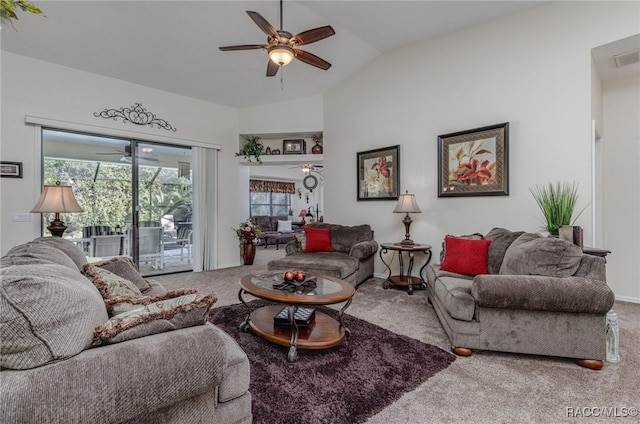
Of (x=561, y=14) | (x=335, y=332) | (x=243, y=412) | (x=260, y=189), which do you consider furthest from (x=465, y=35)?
(x=260, y=189)

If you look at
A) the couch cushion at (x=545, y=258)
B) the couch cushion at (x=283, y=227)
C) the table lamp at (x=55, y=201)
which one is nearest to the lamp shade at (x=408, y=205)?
the couch cushion at (x=545, y=258)

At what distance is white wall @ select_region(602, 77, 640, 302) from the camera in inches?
140

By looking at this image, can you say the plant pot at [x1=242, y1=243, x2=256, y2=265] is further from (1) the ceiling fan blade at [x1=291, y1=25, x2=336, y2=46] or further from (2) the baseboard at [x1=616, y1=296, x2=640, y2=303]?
(2) the baseboard at [x1=616, y1=296, x2=640, y2=303]

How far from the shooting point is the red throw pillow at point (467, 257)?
2.94m

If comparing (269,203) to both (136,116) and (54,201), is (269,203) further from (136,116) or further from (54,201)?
(54,201)

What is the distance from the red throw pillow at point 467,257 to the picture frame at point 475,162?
885 millimetres

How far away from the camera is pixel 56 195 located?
10.5 feet

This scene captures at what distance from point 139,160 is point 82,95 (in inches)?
45.5

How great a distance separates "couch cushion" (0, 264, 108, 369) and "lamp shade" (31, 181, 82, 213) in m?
2.76

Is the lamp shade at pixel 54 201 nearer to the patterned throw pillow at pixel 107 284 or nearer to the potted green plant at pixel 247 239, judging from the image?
the patterned throw pillow at pixel 107 284

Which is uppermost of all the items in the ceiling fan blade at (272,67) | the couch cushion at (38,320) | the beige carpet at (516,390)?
the ceiling fan blade at (272,67)

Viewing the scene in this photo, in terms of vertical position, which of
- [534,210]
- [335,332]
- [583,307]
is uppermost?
[534,210]

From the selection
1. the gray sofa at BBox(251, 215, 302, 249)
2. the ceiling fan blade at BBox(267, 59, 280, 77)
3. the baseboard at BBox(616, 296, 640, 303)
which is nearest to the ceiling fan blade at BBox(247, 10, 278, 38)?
the ceiling fan blade at BBox(267, 59, 280, 77)

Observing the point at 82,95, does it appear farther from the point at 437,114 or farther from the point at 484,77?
the point at 484,77
